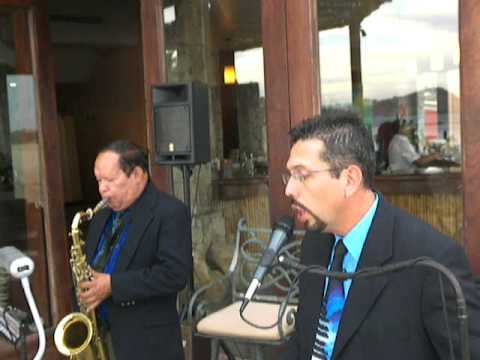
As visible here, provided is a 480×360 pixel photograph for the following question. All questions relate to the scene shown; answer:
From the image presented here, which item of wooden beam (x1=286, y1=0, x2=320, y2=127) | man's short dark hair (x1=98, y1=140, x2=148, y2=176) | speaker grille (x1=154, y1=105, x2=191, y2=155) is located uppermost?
wooden beam (x1=286, y1=0, x2=320, y2=127)

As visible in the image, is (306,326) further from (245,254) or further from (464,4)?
(245,254)

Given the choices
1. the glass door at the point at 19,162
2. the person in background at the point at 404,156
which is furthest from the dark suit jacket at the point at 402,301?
the person in background at the point at 404,156

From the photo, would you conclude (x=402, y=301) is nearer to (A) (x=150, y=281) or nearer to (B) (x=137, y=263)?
(A) (x=150, y=281)

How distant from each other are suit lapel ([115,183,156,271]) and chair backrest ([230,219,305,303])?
36.5 inches

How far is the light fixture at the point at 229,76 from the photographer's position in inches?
189

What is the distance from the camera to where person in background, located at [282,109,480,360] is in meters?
1.46

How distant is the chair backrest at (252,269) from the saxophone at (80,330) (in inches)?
36.3

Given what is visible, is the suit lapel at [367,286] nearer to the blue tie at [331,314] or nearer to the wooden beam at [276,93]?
the blue tie at [331,314]

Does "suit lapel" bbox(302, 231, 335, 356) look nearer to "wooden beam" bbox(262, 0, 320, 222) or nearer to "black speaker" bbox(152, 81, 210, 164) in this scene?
"wooden beam" bbox(262, 0, 320, 222)

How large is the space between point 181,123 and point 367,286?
2.15 metres

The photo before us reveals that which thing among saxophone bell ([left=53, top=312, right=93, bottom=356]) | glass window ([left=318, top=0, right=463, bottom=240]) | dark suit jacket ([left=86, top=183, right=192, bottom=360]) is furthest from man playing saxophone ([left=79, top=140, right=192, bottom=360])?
glass window ([left=318, top=0, right=463, bottom=240])

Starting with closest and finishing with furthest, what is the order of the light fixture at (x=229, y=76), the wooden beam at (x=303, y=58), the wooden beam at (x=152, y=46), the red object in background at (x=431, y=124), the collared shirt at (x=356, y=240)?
the collared shirt at (x=356, y=240)
the wooden beam at (x=303, y=58)
the wooden beam at (x=152, y=46)
the light fixture at (x=229, y=76)
the red object in background at (x=431, y=124)

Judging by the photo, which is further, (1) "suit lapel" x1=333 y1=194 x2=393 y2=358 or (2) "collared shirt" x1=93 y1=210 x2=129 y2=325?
(2) "collared shirt" x1=93 y1=210 x2=129 y2=325

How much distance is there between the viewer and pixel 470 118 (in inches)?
99.3
